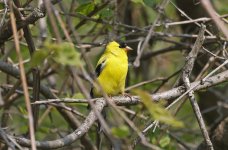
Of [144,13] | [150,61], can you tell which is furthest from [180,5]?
[150,61]

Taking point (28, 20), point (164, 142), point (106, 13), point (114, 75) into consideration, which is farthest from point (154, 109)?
point (114, 75)

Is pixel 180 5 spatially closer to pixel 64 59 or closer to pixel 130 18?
pixel 130 18

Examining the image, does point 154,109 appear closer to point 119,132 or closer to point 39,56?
point 119,132

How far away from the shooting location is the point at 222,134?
13.9 feet

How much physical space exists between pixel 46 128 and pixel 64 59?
11.1 feet

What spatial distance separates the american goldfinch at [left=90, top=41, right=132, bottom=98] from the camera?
204 inches

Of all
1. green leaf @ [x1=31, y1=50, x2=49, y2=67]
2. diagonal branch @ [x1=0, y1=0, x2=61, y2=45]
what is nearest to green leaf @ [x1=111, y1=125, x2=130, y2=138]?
green leaf @ [x1=31, y1=50, x2=49, y2=67]

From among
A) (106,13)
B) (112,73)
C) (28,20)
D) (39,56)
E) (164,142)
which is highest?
(39,56)

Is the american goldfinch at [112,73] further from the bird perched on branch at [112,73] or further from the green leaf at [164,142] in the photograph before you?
the green leaf at [164,142]

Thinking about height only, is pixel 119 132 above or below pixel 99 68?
above

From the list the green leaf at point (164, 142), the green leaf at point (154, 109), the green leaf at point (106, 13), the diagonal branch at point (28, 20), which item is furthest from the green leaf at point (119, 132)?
the green leaf at point (106, 13)

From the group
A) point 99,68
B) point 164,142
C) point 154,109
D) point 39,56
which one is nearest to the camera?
point 154,109

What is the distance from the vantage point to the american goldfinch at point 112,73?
5180 mm

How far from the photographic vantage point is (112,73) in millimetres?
5262
